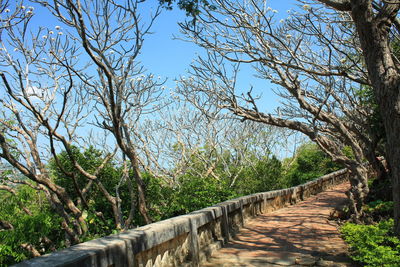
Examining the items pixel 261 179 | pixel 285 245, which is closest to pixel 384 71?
pixel 285 245

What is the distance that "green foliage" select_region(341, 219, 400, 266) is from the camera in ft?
14.6

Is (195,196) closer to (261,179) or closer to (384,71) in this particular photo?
(384,71)

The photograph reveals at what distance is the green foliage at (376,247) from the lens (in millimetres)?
4465

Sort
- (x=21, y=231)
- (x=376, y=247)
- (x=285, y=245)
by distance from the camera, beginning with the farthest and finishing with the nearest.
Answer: (x=21, y=231) < (x=285, y=245) < (x=376, y=247)

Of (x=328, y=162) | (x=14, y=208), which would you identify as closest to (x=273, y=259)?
(x=14, y=208)

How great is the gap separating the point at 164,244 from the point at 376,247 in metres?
2.74

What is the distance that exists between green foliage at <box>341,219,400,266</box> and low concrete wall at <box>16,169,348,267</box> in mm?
2241

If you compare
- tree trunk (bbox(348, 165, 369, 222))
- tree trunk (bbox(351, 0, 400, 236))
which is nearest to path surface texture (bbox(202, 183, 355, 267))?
tree trunk (bbox(348, 165, 369, 222))

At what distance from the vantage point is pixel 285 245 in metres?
6.95

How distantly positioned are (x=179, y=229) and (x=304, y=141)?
102 ft

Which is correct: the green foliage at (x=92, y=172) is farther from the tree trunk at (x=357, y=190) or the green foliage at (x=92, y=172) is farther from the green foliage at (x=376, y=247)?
the green foliage at (x=376, y=247)

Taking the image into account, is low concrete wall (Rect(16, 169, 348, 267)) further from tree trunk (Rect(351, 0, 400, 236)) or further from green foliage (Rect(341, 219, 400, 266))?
tree trunk (Rect(351, 0, 400, 236))

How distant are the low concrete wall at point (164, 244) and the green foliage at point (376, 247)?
88.2 inches

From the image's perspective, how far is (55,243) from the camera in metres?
10.4
